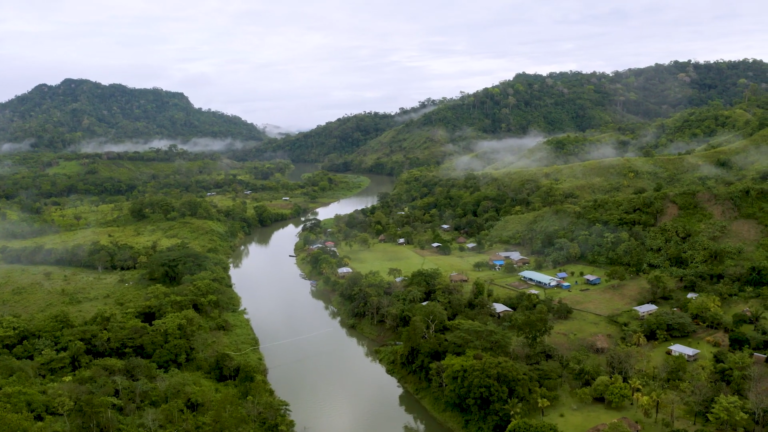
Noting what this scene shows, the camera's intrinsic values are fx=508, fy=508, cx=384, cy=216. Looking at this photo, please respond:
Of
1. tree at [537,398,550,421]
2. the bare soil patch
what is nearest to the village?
tree at [537,398,550,421]

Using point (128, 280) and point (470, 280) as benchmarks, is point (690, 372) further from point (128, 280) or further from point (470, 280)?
point (128, 280)

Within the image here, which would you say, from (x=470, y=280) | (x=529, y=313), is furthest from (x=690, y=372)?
(x=470, y=280)

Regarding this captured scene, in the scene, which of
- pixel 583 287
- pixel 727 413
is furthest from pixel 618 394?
pixel 583 287

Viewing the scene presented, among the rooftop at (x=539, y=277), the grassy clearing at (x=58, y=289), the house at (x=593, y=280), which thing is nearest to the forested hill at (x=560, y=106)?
the rooftop at (x=539, y=277)

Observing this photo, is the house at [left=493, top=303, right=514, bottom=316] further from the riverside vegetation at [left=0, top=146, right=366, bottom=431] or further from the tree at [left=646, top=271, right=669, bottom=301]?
the riverside vegetation at [left=0, top=146, right=366, bottom=431]

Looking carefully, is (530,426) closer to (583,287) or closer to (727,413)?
(727,413)

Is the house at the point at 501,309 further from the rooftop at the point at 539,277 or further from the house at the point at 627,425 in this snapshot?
the house at the point at 627,425
